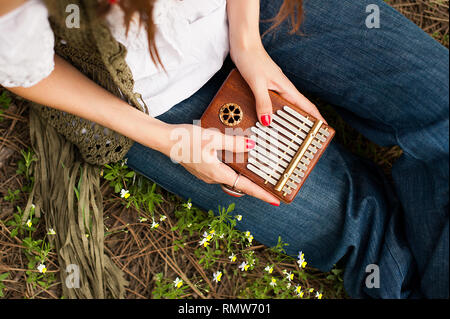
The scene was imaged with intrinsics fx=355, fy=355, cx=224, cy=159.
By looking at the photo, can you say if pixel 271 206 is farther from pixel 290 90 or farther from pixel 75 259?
pixel 75 259

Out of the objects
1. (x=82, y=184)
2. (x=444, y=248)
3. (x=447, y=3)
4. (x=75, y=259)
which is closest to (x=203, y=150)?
(x=82, y=184)

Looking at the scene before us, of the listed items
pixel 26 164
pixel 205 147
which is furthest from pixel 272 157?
pixel 26 164

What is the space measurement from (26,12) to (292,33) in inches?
36.9

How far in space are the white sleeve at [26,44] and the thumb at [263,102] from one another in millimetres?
683

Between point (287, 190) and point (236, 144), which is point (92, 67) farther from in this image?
point (287, 190)

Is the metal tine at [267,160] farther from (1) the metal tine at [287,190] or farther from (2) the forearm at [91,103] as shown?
(2) the forearm at [91,103]

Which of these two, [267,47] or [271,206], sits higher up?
[267,47]

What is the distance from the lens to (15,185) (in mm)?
1597

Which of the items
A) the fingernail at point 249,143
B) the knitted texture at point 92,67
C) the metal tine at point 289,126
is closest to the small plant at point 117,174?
the knitted texture at point 92,67

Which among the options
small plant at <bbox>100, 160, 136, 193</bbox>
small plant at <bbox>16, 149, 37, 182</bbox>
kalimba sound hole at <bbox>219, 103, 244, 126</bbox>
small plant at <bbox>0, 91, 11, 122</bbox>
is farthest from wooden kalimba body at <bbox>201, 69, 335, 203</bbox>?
small plant at <bbox>0, 91, 11, 122</bbox>

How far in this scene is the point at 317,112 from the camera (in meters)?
1.42

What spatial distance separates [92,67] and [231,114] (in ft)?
1.66

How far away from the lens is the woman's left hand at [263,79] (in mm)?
1304

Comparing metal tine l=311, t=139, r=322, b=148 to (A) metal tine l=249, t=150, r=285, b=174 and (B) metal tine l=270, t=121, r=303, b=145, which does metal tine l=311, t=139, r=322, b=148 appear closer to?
(B) metal tine l=270, t=121, r=303, b=145
